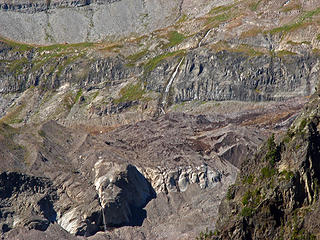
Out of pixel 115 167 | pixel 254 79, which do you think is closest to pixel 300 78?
pixel 254 79

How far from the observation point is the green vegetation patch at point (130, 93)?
155750mm

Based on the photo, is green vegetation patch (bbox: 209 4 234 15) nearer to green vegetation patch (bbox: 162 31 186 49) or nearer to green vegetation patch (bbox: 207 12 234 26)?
green vegetation patch (bbox: 207 12 234 26)

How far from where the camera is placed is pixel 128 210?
93.4m

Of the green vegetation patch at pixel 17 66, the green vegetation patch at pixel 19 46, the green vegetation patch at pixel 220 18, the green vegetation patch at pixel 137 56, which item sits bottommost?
the green vegetation patch at pixel 17 66

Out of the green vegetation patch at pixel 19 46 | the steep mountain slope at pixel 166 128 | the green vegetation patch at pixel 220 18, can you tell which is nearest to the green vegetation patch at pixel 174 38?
the steep mountain slope at pixel 166 128

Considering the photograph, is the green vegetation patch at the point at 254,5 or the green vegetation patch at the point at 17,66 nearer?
the green vegetation patch at the point at 254,5

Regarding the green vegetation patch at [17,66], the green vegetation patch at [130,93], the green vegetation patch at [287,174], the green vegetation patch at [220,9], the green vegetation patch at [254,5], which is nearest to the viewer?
the green vegetation patch at [287,174]

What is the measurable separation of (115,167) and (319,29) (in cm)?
6970

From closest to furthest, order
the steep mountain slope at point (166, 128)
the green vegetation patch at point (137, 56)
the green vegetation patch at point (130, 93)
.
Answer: the steep mountain slope at point (166, 128) < the green vegetation patch at point (130, 93) < the green vegetation patch at point (137, 56)

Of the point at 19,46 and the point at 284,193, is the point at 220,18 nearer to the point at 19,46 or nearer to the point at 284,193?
the point at 19,46

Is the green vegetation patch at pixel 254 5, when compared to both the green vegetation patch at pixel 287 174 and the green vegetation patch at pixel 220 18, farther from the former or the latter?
the green vegetation patch at pixel 287 174

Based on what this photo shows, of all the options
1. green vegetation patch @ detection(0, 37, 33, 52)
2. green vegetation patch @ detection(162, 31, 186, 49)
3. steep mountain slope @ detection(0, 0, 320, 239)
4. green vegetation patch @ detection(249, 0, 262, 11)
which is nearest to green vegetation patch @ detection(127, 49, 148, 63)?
steep mountain slope @ detection(0, 0, 320, 239)

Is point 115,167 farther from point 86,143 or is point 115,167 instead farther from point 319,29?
point 319,29

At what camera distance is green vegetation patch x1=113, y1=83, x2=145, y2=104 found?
511 feet
